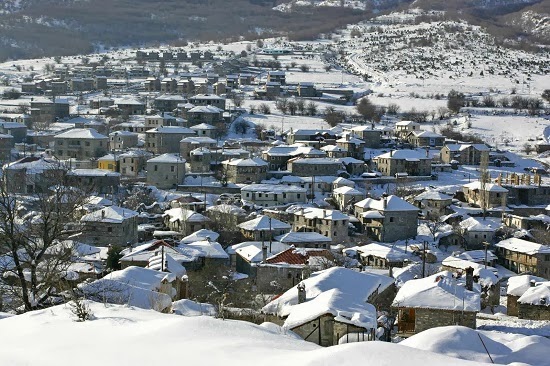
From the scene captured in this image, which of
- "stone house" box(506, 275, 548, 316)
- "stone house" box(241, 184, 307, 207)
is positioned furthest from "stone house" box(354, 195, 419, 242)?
"stone house" box(506, 275, 548, 316)

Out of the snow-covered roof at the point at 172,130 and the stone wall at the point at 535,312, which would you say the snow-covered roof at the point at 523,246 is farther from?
the snow-covered roof at the point at 172,130

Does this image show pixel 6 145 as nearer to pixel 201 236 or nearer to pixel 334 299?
pixel 201 236

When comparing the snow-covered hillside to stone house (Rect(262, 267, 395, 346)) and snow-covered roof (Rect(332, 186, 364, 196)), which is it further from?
snow-covered roof (Rect(332, 186, 364, 196))

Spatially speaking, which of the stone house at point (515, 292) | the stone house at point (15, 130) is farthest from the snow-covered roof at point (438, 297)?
the stone house at point (15, 130)

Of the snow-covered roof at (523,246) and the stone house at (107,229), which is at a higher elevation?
the stone house at (107,229)

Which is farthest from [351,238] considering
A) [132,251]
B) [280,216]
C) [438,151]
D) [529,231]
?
[438,151]

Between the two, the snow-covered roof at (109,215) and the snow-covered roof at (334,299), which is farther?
the snow-covered roof at (109,215)

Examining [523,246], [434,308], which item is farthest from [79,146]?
[434,308]
